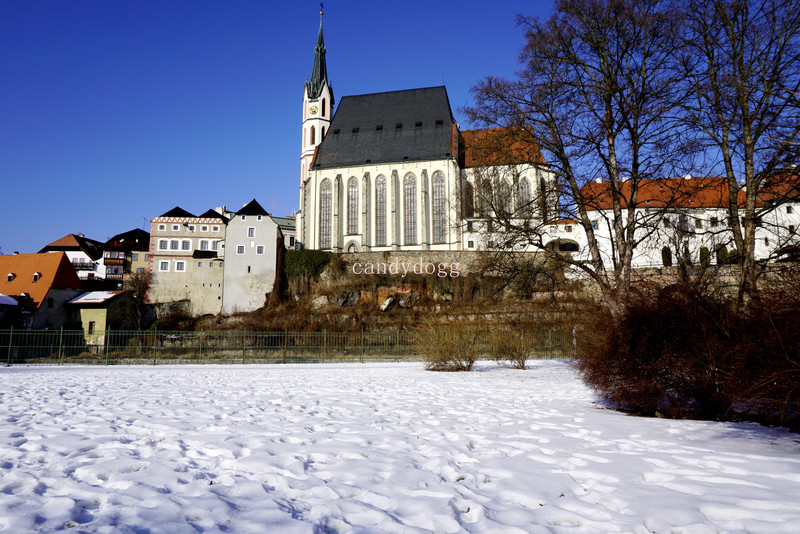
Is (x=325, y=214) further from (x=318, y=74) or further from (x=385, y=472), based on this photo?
(x=385, y=472)

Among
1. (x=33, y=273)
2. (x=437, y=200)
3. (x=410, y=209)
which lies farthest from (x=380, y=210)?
(x=33, y=273)

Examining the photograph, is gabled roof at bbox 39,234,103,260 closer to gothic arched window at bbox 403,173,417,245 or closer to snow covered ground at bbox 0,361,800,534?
gothic arched window at bbox 403,173,417,245

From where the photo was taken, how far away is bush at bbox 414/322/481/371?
16219mm

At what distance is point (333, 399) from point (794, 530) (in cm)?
639

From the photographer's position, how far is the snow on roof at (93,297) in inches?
1789

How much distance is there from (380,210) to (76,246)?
161 ft

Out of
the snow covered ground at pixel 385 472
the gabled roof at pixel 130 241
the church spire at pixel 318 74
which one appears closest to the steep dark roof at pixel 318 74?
the church spire at pixel 318 74

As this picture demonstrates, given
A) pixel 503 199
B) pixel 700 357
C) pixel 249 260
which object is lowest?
pixel 700 357

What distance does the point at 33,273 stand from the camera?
147ft

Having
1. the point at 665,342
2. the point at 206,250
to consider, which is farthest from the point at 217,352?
the point at 206,250

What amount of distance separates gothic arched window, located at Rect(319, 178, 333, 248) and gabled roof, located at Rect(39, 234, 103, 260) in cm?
3850

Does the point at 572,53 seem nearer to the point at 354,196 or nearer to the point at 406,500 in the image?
the point at 406,500

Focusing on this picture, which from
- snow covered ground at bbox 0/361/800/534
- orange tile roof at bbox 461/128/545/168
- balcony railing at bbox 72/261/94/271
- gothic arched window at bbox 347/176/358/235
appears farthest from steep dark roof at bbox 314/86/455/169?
snow covered ground at bbox 0/361/800/534

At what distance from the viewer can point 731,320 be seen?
19.1 ft
